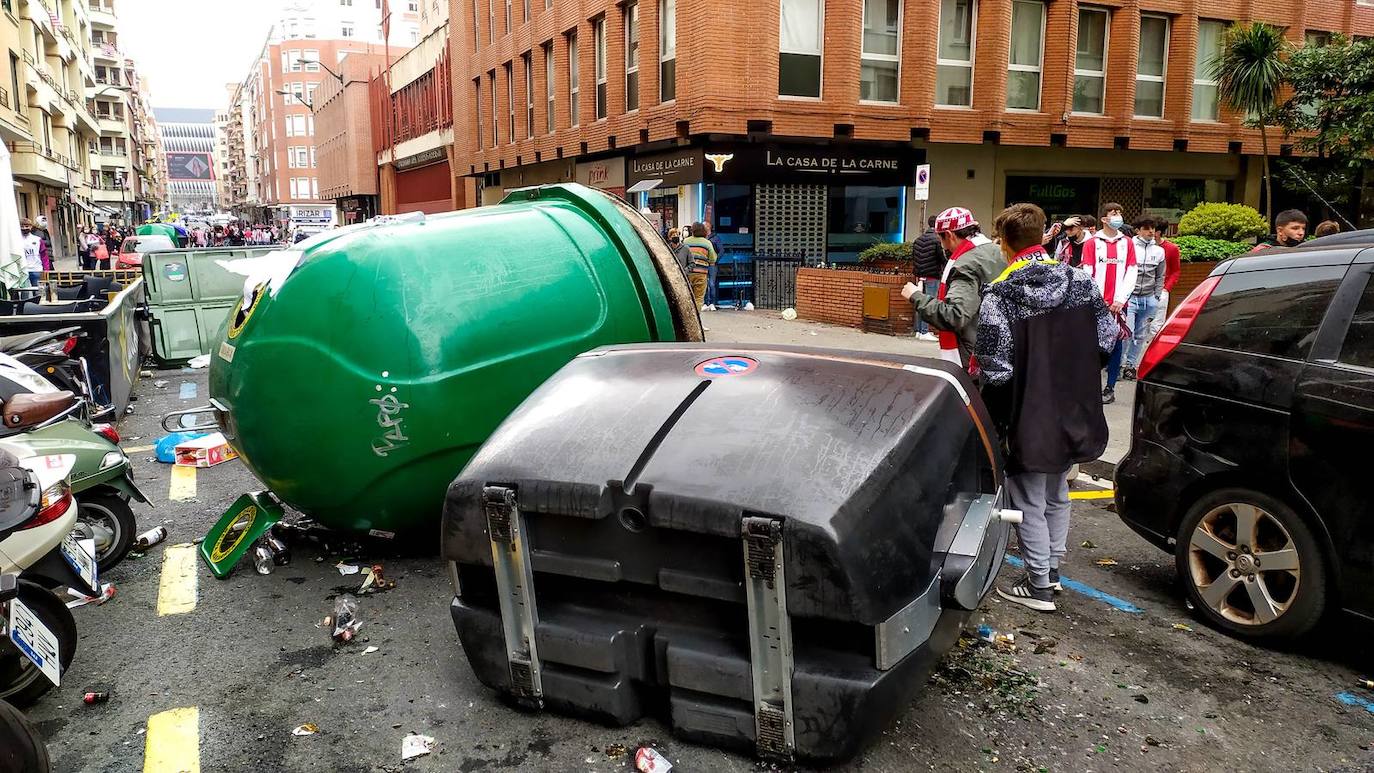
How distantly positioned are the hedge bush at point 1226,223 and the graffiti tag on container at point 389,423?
1499 cm

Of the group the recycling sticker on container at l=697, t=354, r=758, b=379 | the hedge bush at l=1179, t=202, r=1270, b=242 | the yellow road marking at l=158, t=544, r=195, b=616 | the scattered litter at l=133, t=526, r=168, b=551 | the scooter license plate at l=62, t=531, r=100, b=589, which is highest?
the hedge bush at l=1179, t=202, r=1270, b=242

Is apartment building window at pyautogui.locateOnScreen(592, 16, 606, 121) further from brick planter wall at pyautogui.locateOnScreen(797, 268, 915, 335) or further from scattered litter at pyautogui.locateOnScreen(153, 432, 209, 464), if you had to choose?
scattered litter at pyautogui.locateOnScreen(153, 432, 209, 464)

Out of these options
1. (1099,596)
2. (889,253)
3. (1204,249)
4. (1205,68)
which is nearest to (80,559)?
(1099,596)

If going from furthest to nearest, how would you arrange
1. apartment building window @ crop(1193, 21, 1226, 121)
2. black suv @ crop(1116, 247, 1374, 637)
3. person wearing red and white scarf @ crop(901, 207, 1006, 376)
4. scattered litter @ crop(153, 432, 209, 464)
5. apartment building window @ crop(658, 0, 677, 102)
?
apartment building window @ crop(1193, 21, 1226, 121), apartment building window @ crop(658, 0, 677, 102), scattered litter @ crop(153, 432, 209, 464), person wearing red and white scarf @ crop(901, 207, 1006, 376), black suv @ crop(1116, 247, 1374, 637)

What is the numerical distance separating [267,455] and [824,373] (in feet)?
9.31

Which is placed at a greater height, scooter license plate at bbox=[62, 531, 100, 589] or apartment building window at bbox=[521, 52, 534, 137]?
apartment building window at bbox=[521, 52, 534, 137]

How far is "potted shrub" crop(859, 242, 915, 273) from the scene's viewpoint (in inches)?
611

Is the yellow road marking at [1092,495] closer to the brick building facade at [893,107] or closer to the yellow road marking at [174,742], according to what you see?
the yellow road marking at [174,742]

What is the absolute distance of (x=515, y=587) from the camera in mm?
3053

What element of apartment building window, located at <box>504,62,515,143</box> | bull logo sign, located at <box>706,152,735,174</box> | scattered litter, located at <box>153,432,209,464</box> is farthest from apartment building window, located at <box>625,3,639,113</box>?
scattered litter, located at <box>153,432,209,464</box>

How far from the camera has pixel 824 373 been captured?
323cm

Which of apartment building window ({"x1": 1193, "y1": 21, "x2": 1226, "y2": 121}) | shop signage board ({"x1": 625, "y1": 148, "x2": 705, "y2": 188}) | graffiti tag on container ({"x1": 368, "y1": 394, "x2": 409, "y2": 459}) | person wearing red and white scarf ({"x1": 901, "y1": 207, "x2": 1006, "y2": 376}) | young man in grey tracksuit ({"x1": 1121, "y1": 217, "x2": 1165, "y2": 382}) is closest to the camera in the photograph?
graffiti tag on container ({"x1": 368, "y1": 394, "x2": 409, "y2": 459})

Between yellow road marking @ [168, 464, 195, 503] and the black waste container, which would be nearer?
the black waste container

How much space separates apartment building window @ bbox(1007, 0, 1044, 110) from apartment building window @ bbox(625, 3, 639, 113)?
8.23m
